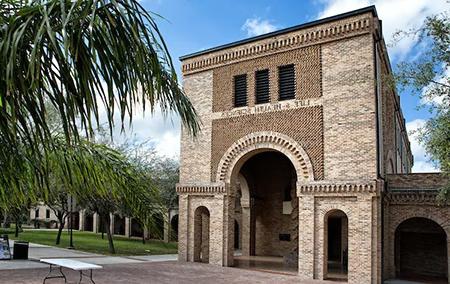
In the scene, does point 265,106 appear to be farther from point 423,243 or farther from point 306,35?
point 423,243

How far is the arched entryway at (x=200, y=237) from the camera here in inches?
870

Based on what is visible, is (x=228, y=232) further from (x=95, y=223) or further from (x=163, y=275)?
(x=95, y=223)

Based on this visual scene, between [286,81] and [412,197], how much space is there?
22.5ft

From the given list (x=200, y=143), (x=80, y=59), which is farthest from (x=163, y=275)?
(x=80, y=59)

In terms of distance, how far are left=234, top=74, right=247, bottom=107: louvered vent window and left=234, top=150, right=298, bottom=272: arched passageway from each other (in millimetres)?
5640

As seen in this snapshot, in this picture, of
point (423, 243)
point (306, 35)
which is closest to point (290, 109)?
point (306, 35)

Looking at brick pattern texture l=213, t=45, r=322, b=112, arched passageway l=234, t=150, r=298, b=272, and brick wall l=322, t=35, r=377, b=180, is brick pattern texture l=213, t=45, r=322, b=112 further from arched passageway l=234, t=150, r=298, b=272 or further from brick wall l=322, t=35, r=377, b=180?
arched passageway l=234, t=150, r=298, b=272

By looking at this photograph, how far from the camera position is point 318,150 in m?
18.7

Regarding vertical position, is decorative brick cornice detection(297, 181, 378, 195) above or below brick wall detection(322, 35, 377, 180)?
below

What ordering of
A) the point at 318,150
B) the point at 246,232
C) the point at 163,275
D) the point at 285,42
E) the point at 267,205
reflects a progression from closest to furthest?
the point at 163,275
the point at 318,150
the point at 285,42
the point at 246,232
the point at 267,205

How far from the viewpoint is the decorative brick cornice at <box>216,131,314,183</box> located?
18891 millimetres

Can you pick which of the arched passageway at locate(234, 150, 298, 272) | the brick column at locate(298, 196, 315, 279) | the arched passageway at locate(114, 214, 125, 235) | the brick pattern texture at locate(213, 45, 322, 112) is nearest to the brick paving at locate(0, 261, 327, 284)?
Result: the brick column at locate(298, 196, 315, 279)

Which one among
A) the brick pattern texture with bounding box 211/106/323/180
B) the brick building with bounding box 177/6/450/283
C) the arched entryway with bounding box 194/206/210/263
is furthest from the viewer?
the arched entryway with bounding box 194/206/210/263

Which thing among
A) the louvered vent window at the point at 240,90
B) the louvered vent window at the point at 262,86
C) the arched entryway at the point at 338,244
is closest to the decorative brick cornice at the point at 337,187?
the arched entryway at the point at 338,244
